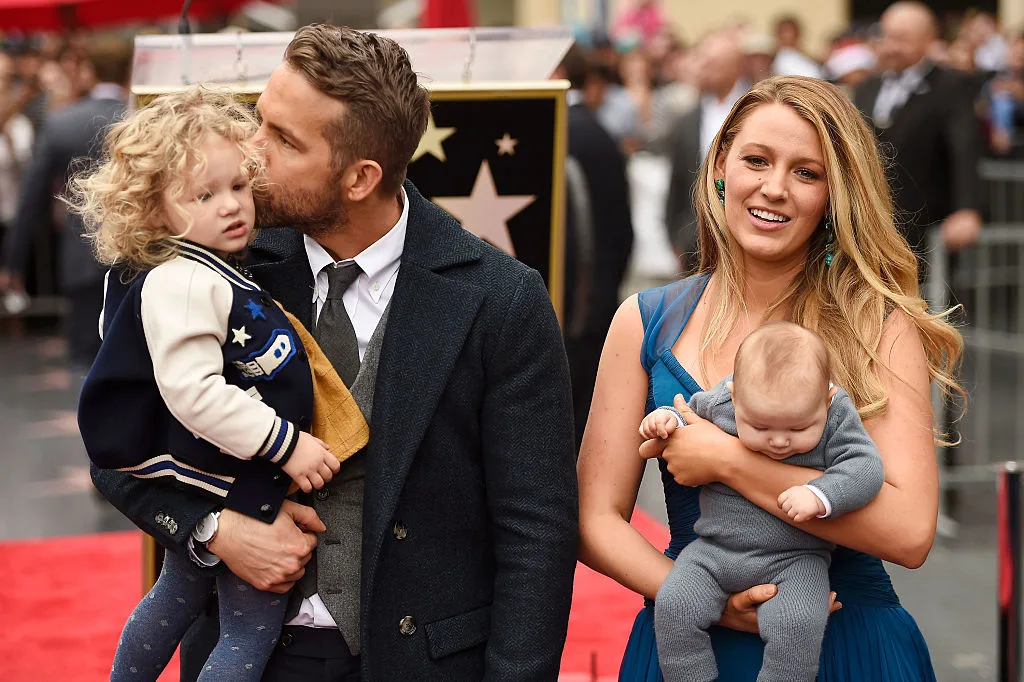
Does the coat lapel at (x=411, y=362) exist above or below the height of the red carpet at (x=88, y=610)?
above

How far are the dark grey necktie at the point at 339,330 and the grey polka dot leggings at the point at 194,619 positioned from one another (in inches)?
18.9

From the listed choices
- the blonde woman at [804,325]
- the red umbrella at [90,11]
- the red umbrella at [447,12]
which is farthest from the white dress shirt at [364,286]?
the red umbrella at [90,11]

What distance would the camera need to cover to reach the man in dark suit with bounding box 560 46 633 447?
689 cm

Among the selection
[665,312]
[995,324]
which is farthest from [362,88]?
[995,324]

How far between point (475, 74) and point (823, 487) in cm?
192

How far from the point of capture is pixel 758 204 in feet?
9.12

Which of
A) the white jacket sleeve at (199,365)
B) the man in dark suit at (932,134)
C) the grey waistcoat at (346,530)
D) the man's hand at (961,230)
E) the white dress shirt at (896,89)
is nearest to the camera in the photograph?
the white jacket sleeve at (199,365)

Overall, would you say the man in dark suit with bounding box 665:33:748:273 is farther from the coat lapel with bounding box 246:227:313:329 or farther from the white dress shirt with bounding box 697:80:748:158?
the coat lapel with bounding box 246:227:313:329

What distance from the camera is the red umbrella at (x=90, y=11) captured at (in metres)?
13.6

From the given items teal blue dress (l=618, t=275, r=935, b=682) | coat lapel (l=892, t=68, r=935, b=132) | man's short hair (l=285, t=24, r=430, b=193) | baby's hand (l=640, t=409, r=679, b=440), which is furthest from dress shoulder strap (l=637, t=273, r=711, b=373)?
coat lapel (l=892, t=68, r=935, b=132)

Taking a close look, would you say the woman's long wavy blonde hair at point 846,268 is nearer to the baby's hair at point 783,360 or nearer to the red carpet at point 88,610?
the baby's hair at point 783,360

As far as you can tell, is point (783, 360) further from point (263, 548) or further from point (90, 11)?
point (90, 11)

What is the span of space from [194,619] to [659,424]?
108cm

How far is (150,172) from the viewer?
2.58 metres
